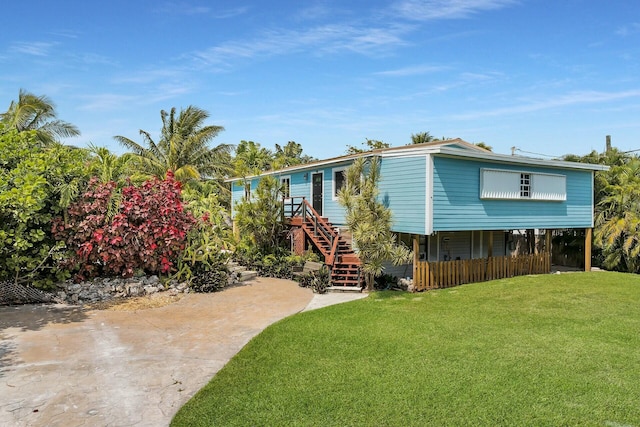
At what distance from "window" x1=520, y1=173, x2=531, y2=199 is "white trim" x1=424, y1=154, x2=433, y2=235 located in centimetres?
427

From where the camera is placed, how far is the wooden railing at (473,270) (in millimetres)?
11773

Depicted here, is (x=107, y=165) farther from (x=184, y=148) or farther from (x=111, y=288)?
(x=184, y=148)

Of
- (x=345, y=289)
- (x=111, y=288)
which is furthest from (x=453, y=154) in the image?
(x=111, y=288)

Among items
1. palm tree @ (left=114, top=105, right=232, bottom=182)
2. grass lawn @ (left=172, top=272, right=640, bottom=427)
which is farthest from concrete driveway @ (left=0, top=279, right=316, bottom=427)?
palm tree @ (left=114, top=105, right=232, bottom=182)

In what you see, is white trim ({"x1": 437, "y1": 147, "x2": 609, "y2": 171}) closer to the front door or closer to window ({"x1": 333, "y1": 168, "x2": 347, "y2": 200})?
window ({"x1": 333, "y1": 168, "x2": 347, "y2": 200})

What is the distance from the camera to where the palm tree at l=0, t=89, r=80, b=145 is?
1881cm

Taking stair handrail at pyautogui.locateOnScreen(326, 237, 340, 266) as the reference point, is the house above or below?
above

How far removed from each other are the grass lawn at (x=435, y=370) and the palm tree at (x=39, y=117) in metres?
17.7

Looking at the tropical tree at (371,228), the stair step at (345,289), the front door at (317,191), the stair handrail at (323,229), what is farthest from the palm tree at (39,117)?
the tropical tree at (371,228)

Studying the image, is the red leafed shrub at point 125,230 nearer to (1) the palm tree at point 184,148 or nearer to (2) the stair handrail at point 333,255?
(2) the stair handrail at point 333,255

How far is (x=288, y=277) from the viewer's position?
13344 millimetres

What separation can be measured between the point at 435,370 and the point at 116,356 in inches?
181

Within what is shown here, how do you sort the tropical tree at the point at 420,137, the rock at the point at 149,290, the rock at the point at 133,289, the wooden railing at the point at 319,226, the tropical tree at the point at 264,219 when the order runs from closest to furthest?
1. the rock at the point at 133,289
2. the rock at the point at 149,290
3. the wooden railing at the point at 319,226
4. the tropical tree at the point at 264,219
5. the tropical tree at the point at 420,137

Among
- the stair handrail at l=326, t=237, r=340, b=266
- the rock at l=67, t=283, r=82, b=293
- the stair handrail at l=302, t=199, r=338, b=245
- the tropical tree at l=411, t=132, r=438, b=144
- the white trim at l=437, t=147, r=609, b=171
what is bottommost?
the rock at l=67, t=283, r=82, b=293
